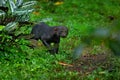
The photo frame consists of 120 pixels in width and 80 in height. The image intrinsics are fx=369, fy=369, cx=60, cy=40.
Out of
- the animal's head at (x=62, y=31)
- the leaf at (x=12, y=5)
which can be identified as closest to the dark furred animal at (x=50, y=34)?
the animal's head at (x=62, y=31)

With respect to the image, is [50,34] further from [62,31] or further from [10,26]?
[10,26]

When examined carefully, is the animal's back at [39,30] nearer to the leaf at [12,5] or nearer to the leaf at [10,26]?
the leaf at [12,5]

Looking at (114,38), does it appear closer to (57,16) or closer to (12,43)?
(12,43)

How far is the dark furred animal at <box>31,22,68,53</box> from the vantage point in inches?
278

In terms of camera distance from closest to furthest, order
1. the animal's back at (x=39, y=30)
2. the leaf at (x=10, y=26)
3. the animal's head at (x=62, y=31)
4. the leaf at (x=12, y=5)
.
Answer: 1. the leaf at (x=10, y=26)
2. the leaf at (x=12, y=5)
3. the animal's head at (x=62, y=31)
4. the animal's back at (x=39, y=30)

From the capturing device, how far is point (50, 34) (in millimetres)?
7316

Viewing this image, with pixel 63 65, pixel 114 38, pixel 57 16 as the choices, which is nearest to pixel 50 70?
pixel 63 65

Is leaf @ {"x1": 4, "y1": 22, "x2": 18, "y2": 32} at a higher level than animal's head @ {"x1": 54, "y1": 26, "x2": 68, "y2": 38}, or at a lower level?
higher

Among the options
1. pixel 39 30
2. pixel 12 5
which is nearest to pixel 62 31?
pixel 39 30

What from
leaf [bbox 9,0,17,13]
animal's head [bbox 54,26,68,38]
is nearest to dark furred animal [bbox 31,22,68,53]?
animal's head [bbox 54,26,68,38]

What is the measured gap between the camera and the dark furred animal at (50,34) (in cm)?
706

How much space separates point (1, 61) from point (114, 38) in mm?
5418

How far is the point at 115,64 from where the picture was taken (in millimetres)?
5953

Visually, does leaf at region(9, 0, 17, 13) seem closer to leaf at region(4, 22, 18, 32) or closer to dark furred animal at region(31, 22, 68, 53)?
leaf at region(4, 22, 18, 32)
